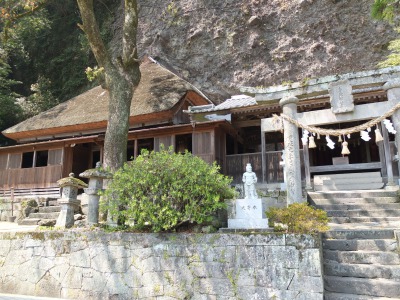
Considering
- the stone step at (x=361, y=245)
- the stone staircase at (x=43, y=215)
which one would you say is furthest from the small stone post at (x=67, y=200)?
the stone step at (x=361, y=245)

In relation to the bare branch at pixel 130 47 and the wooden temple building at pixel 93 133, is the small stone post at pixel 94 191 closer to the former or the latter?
the bare branch at pixel 130 47

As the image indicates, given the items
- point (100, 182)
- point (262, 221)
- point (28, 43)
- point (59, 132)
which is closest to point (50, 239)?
point (100, 182)

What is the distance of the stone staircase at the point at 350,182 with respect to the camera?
35.5 feet

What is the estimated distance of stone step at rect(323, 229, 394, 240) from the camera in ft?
19.4

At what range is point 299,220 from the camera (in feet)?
18.5

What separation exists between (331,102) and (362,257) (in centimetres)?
345

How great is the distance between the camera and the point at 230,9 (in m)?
19.7

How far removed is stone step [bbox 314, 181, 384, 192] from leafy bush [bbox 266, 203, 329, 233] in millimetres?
5788

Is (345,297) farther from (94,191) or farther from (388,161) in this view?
(388,161)

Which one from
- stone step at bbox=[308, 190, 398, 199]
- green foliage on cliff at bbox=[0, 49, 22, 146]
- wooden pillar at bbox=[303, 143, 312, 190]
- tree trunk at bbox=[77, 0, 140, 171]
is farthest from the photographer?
green foliage on cliff at bbox=[0, 49, 22, 146]

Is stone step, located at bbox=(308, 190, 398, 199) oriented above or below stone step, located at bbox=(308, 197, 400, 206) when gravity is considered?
above

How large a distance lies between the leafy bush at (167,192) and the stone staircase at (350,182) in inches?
261

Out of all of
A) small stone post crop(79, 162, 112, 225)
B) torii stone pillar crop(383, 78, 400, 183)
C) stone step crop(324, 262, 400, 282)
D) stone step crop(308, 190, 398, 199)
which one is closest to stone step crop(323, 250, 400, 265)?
stone step crop(324, 262, 400, 282)

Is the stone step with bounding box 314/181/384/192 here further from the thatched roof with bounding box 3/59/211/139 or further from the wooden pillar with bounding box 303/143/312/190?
the thatched roof with bounding box 3/59/211/139
